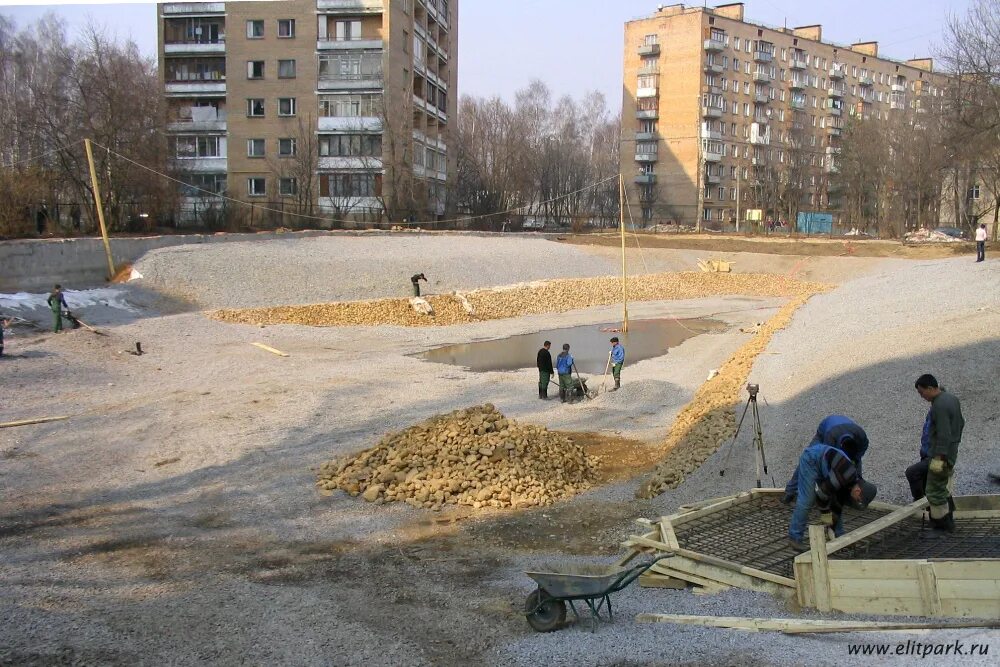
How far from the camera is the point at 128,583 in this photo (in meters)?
8.61

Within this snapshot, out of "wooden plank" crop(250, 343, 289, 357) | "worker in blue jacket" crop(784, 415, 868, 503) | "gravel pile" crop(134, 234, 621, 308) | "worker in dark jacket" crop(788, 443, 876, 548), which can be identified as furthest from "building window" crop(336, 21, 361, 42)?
"worker in dark jacket" crop(788, 443, 876, 548)

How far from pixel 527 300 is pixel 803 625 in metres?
34.5

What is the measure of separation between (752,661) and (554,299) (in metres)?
36.1

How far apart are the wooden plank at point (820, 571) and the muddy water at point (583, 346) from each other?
17258 mm

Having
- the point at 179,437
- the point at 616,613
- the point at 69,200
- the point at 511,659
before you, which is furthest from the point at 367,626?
the point at 69,200

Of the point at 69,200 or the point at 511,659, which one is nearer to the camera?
the point at 511,659

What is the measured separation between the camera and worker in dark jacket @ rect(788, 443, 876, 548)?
7.53 meters

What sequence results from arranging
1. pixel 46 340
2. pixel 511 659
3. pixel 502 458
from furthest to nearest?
pixel 46 340, pixel 502 458, pixel 511 659

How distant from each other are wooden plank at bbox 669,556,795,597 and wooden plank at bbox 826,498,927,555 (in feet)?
1.71

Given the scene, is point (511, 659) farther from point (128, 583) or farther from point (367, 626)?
point (128, 583)

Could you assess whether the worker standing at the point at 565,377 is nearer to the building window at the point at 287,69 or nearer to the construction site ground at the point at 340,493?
the construction site ground at the point at 340,493

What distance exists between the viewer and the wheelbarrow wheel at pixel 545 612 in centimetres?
676

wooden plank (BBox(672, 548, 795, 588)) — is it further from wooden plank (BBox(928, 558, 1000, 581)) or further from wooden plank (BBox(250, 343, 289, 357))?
wooden plank (BBox(250, 343, 289, 357))

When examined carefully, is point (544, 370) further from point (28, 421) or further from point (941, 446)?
point (941, 446)
